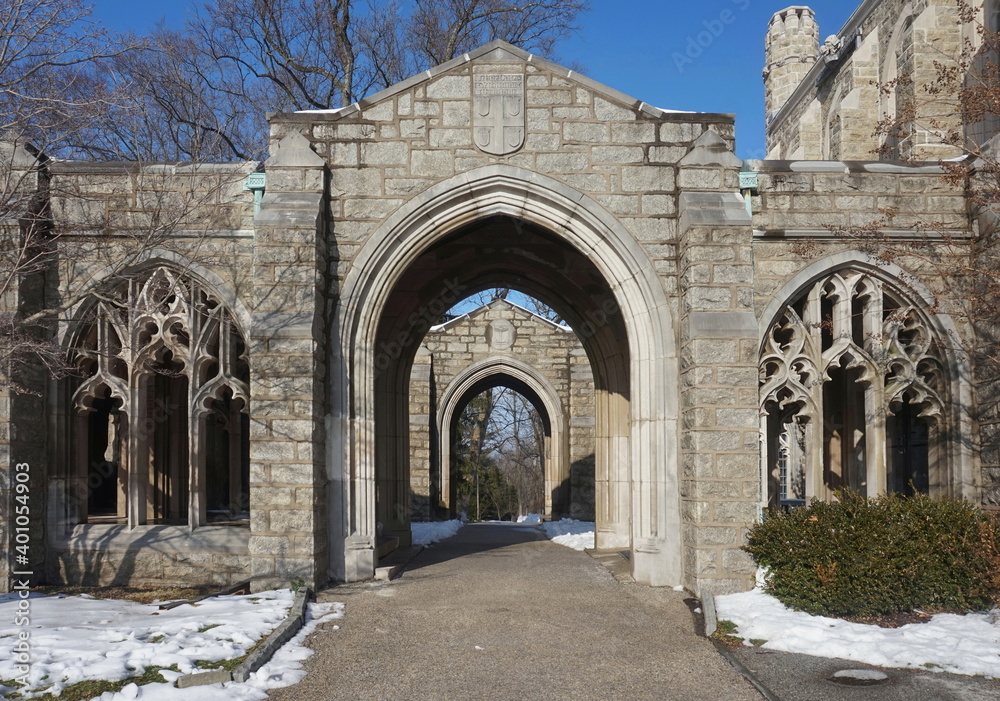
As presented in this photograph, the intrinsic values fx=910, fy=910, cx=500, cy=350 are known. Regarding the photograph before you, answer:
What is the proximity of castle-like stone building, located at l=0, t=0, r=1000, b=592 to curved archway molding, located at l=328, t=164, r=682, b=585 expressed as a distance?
0.07 feet


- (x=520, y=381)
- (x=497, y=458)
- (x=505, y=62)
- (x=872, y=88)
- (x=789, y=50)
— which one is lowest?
(x=497, y=458)

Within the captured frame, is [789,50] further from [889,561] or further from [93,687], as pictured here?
[93,687]

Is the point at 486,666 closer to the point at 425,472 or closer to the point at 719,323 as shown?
the point at 719,323

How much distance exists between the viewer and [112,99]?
6699 millimetres

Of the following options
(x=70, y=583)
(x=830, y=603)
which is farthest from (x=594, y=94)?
(x=70, y=583)

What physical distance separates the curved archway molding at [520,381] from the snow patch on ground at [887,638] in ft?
39.0

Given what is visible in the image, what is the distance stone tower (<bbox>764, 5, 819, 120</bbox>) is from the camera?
2525 centimetres

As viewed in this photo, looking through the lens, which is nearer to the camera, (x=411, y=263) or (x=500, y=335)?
(x=411, y=263)

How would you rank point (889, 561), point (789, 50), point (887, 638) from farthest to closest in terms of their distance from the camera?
1. point (789, 50)
2. point (889, 561)
3. point (887, 638)

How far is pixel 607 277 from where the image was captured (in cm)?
899

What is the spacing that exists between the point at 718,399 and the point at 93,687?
5369mm

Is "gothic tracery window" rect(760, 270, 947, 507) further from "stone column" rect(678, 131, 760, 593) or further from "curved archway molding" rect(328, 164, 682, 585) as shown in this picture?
"curved archway molding" rect(328, 164, 682, 585)

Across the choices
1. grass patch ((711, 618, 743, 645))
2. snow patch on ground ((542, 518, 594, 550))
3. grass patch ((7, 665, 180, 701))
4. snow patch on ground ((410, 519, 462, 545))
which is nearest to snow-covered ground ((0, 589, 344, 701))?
grass patch ((7, 665, 180, 701))

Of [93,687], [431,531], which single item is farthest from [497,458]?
[93,687]
